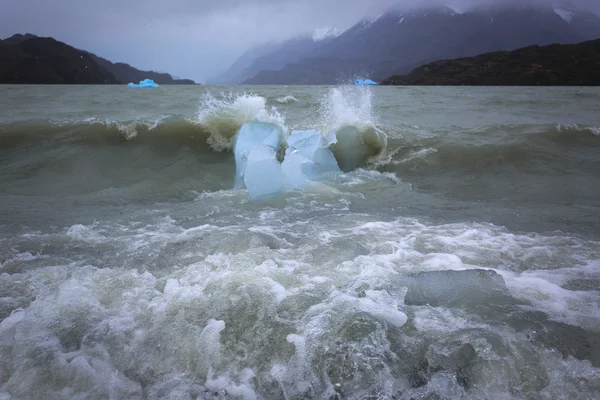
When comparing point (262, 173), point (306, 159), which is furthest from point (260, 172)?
point (306, 159)

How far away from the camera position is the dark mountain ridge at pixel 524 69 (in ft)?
186

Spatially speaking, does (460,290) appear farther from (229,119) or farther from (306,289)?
(229,119)

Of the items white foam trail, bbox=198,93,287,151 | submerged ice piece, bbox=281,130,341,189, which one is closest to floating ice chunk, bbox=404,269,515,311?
submerged ice piece, bbox=281,130,341,189

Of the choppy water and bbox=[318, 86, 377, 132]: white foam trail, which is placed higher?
bbox=[318, 86, 377, 132]: white foam trail

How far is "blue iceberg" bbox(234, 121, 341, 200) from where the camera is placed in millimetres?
5133

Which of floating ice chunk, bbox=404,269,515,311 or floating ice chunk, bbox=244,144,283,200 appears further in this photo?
floating ice chunk, bbox=244,144,283,200

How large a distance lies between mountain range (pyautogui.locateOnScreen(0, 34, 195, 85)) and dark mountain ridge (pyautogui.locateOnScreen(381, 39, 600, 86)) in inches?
2965

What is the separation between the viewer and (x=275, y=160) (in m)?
5.15

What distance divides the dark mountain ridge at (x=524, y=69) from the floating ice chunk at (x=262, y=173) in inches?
2562

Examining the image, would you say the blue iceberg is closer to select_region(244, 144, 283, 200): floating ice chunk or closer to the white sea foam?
select_region(244, 144, 283, 200): floating ice chunk

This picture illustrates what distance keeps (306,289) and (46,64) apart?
10463 cm

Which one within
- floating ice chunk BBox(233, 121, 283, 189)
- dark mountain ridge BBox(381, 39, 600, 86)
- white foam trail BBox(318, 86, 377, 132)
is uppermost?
dark mountain ridge BBox(381, 39, 600, 86)

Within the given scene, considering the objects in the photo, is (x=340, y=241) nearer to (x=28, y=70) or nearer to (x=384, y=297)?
(x=384, y=297)

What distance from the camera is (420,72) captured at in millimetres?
72062
